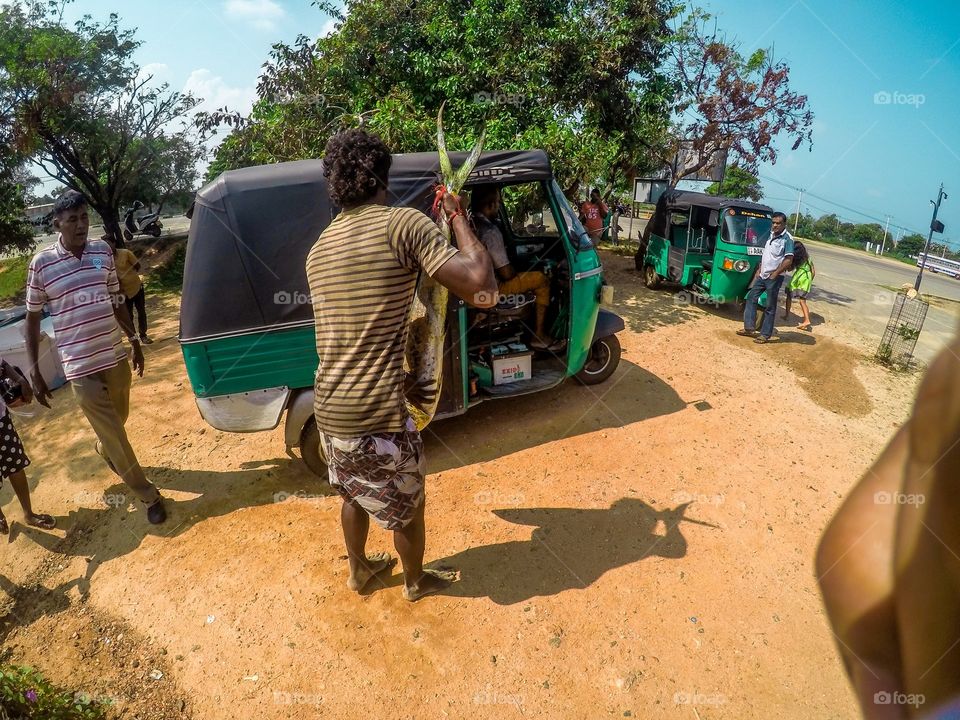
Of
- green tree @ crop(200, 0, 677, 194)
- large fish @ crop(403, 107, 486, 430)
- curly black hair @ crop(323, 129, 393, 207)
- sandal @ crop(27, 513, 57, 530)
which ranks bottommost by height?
sandal @ crop(27, 513, 57, 530)

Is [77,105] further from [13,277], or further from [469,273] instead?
[469,273]

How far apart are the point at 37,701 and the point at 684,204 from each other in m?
10.6

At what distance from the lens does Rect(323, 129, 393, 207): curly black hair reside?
2.38 metres

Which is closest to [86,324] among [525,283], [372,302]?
[372,302]

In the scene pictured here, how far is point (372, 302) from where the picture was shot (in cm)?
233

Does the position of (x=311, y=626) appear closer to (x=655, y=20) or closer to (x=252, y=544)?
(x=252, y=544)

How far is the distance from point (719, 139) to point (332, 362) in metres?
12.6

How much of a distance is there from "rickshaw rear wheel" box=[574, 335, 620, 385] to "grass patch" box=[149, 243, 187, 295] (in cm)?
923

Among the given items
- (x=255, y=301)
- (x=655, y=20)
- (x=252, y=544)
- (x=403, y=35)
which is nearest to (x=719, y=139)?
(x=655, y=20)

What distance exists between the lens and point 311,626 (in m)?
3.08

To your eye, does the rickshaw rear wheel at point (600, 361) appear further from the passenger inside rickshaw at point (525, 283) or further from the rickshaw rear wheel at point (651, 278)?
the rickshaw rear wheel at point (651, 278)

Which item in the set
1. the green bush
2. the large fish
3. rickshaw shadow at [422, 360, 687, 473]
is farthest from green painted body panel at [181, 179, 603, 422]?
the green bush

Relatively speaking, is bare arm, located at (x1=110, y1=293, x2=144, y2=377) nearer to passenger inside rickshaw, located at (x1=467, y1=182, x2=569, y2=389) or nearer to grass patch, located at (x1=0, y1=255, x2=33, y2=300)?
passenger inside rickshaw, located at (x1=467, y1=182, x2=569, y2=389)

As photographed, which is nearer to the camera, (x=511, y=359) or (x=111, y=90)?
(x=511, y=359)
